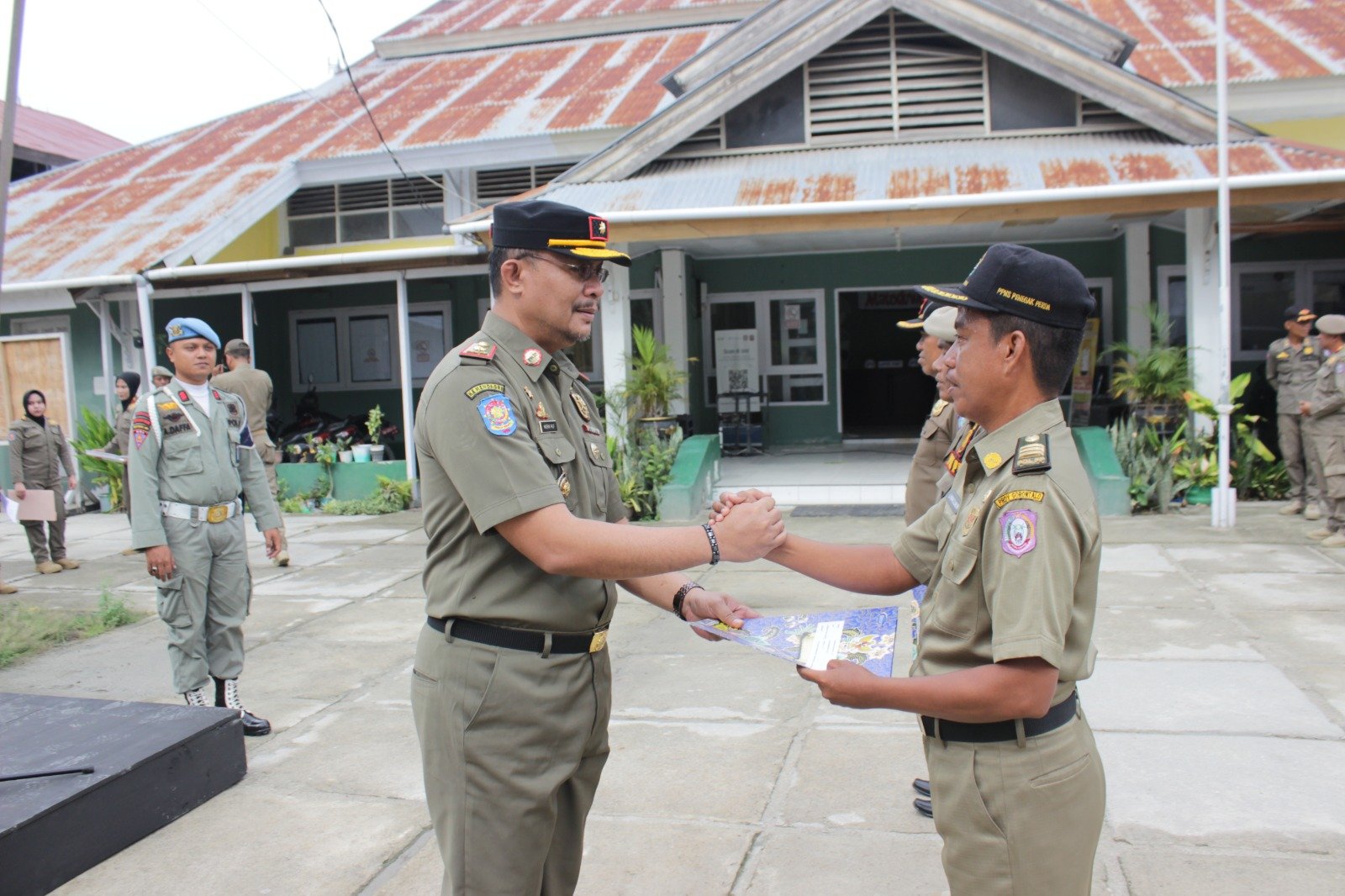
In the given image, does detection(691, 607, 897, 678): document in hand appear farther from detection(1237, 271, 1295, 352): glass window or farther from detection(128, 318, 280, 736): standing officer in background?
detection(1237, 271, 1295, 352): glass window

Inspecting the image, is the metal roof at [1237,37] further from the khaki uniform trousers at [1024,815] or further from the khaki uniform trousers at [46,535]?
the khaki uniform trousers at [46,535]

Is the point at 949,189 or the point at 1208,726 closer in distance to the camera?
the point at 1208,726

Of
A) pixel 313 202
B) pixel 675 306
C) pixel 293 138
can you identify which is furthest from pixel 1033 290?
pixel 293 138

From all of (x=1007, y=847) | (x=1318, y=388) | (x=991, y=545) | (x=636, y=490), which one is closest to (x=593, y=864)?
(x=1007, y=847)

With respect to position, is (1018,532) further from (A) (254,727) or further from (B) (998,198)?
(B) (998,198)

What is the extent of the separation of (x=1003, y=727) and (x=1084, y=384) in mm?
12374

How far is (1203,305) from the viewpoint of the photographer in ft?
33.2

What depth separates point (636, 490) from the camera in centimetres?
1067

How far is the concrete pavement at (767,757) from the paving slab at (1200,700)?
0.01m

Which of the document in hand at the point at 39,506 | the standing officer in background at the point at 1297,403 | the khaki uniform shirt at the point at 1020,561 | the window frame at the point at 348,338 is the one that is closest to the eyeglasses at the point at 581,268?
the khaki uniform shirt at the point at 1020,561

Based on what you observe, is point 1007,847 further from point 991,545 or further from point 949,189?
point 949,189

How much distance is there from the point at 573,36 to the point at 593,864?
15.8 meters

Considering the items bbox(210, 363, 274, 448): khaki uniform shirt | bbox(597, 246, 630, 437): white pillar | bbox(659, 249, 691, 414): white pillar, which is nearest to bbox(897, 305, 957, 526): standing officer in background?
bbox(597, 246, 630, 437): white pillar

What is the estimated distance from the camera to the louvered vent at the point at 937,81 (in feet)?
35.0
